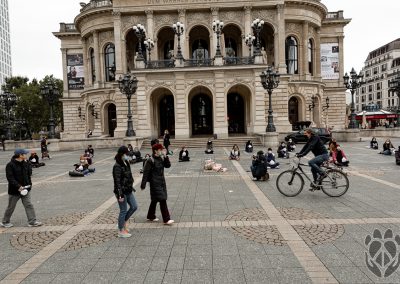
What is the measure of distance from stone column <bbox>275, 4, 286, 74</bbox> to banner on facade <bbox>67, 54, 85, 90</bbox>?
27733 millimetres

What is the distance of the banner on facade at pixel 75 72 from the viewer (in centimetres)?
4428

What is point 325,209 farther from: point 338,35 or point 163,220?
point 338,35

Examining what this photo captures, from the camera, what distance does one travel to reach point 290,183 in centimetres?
858

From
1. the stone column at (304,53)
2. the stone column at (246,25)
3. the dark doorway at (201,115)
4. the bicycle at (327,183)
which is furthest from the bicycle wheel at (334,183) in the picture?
the stone column at (304,53)

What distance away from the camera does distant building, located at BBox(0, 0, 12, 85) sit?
116m

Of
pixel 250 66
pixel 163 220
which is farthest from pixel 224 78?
pixel 163 220

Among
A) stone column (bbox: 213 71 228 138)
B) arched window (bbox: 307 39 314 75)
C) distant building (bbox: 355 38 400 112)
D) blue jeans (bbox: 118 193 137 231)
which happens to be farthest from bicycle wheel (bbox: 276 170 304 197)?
distant building (bbox: 355 38 400 112)

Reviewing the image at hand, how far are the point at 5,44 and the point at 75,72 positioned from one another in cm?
10164

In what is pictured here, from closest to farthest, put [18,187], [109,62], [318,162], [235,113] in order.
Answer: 1. [18,187]
2. [318,162]
3. [235,113]
4. [109,62]

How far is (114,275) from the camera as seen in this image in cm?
423

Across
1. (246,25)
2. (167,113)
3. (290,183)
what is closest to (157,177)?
(290,183)

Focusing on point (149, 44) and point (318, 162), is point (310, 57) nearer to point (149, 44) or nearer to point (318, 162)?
point (149, 44)

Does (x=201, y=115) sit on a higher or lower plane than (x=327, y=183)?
higher

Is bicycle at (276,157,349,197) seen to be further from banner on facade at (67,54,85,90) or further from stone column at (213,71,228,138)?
banner on facade at (67,54,85,90)
